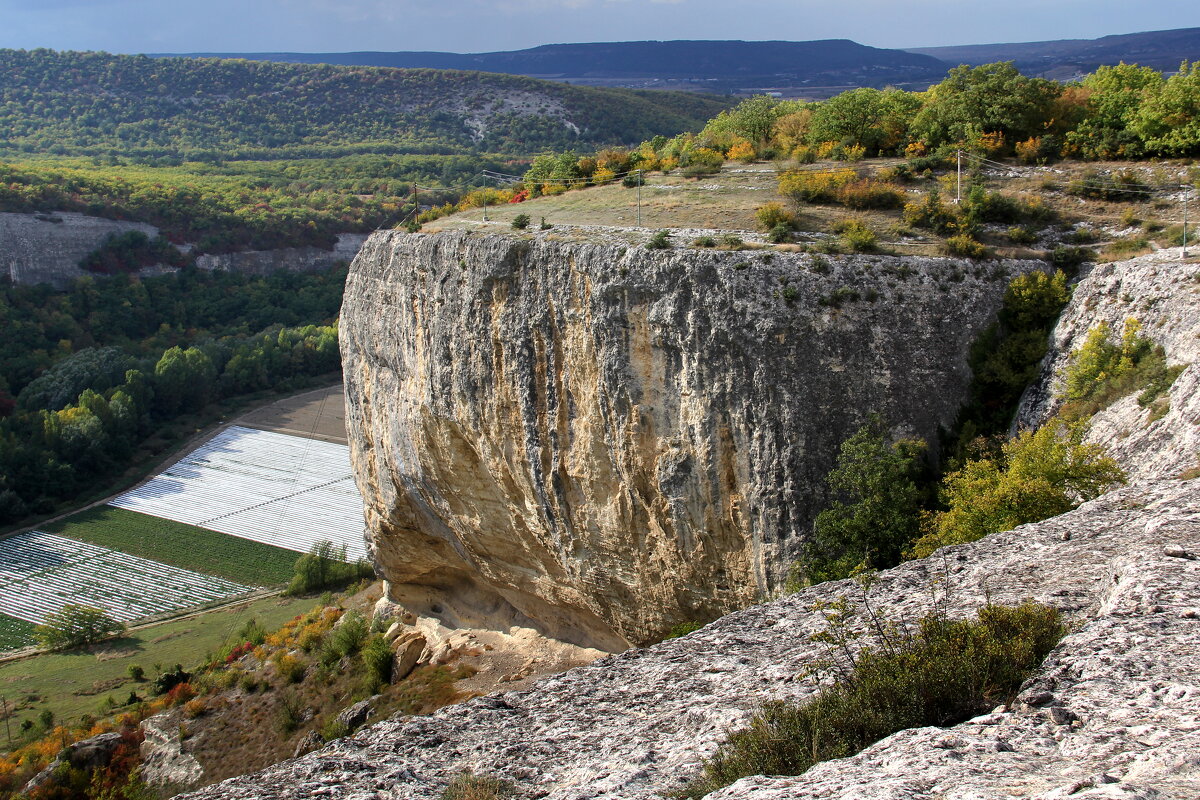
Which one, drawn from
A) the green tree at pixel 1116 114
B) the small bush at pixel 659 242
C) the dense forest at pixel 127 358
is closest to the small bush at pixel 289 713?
the small bush at pixel 659 242

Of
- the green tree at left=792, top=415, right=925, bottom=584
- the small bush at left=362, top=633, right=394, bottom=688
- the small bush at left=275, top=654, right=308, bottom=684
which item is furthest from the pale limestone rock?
the green tree at left=792, top=415, right=925, bottom=584

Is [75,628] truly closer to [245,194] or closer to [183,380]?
[183,380]

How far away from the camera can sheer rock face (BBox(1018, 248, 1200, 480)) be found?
1327 cm

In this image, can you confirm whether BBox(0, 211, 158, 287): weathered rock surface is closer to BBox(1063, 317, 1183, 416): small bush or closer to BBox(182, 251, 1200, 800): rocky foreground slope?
BBox(182, 251, 1200, 800): rocky foreground slope

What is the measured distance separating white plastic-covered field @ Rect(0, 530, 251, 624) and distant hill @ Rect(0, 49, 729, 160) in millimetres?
82457

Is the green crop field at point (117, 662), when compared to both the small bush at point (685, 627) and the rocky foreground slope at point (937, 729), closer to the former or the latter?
the small bush at point (685, 627)

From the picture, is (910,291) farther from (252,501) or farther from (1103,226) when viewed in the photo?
(252,501)

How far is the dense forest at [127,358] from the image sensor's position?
5462 centimetres

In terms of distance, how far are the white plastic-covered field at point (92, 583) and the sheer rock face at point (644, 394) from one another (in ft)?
75.8

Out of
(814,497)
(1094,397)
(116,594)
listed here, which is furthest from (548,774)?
(116,594)

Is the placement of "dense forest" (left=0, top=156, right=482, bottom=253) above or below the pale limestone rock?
above

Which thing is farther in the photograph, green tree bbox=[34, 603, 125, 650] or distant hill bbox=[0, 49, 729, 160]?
distant hill bbox=[0, 49, 729, 160]

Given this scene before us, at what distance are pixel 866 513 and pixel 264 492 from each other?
44.4 m

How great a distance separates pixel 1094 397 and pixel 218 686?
27.5 meters
